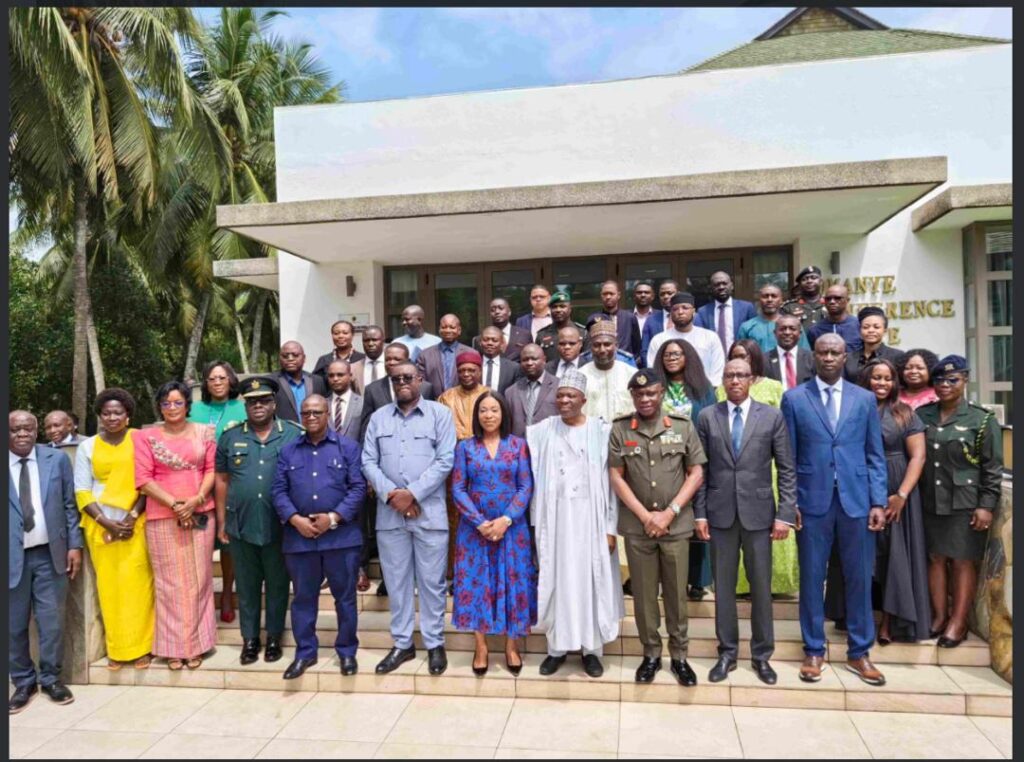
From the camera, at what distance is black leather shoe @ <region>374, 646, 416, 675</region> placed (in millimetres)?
4742

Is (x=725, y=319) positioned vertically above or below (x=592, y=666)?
above

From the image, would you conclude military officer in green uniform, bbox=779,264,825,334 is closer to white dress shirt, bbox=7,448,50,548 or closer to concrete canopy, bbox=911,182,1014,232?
concrete canopy, bbox=911,182,1014,232

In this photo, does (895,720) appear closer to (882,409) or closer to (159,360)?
(882,409)

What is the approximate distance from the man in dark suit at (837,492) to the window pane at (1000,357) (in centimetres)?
563

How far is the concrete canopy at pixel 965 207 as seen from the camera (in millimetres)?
7758

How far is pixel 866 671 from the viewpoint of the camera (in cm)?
446

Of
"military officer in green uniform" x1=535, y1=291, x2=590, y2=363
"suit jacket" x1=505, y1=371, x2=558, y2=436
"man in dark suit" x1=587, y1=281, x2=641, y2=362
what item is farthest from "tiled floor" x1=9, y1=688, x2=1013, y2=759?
"man in dark suit" x1=587, y1=281, x2=641, y2=362

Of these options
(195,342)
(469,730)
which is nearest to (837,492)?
(469,730)

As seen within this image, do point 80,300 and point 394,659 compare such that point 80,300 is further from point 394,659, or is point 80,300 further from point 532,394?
point 394,659

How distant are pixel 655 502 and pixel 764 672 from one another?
129cm

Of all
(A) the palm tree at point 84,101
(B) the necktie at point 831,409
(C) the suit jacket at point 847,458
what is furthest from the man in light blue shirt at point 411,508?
(A) the palm tree at point 84,101

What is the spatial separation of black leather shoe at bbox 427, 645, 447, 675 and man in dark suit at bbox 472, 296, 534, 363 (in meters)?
2.71

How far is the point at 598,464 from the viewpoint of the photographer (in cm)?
459

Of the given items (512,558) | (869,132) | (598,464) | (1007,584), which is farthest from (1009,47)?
(512,558)
